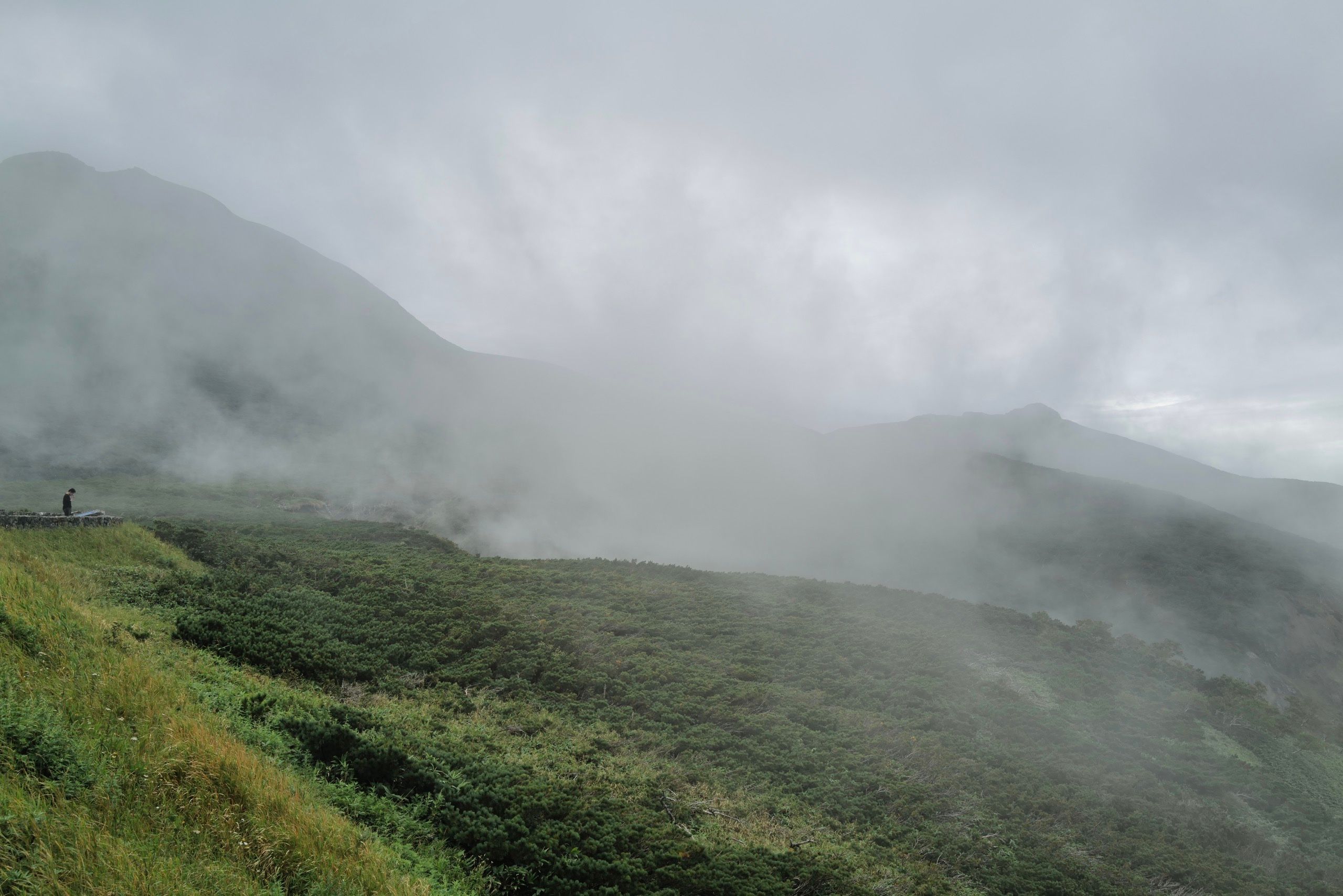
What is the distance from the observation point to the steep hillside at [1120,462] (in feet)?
354

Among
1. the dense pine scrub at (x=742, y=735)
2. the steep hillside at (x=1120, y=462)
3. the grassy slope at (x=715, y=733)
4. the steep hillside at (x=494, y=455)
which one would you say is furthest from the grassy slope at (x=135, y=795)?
the steep hillside at (x=1120, y=462)

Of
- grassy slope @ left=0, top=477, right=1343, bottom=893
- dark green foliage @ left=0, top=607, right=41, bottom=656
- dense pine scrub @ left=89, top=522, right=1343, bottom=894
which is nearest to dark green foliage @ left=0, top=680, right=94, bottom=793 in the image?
grassy slope @ left=0, top=477, right=1343, bottom=893

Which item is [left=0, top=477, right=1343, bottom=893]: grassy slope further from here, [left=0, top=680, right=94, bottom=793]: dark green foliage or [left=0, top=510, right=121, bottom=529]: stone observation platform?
[left=0, top=510, right=121, bottom=529]: stone observation platform

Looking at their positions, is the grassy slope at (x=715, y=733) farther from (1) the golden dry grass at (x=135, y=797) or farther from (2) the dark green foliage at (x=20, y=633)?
(2) the dark green foliage at (x=20, y=633)

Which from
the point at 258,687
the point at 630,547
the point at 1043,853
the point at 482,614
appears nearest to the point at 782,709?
the point at 1043,853

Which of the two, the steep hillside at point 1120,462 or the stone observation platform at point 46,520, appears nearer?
the stone observation platform at point 46,520

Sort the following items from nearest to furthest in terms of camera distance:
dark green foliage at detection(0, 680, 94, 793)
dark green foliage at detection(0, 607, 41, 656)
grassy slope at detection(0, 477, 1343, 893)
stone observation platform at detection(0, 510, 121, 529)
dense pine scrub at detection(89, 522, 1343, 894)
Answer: dark green foliage at detection(0, 680, 94, 793) → dark green foliage at detection(0, 607, 41, 656) → grassy slope at detection(0, 477, 1343, 893) → dense pine scrub at detection(89, 522, 1343, 894) → stone observation platform at detection(0, 510, 121, 529)

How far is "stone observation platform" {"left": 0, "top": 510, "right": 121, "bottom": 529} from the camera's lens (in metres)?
17.3

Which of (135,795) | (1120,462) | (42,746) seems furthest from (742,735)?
(1120,462)

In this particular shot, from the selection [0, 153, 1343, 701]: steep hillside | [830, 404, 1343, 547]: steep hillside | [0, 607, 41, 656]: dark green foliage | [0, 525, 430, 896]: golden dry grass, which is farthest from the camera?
[830, 404, 1343, 547]: steep hillside

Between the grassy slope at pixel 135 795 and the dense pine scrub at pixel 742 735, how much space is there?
1.96 m

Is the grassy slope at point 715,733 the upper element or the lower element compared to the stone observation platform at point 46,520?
lower

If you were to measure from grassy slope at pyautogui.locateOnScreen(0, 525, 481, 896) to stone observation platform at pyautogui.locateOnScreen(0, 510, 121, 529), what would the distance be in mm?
12924

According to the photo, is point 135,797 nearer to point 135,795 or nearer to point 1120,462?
point 135,795
